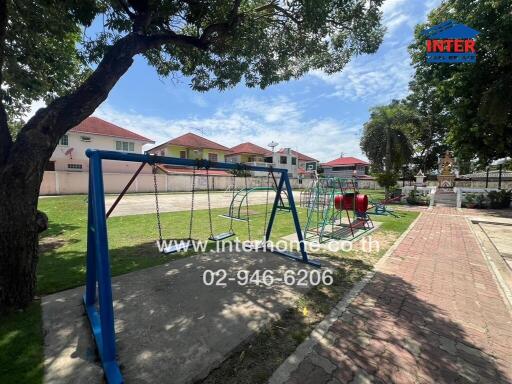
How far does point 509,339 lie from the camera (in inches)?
117

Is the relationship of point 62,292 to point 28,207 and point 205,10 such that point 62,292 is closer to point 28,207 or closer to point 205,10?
point 28,207

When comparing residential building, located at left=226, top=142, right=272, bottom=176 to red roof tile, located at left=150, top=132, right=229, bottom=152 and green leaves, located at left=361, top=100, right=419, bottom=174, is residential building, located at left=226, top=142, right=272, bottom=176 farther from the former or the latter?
green leaves, located at left=361, top=100, right=419, bottom=174

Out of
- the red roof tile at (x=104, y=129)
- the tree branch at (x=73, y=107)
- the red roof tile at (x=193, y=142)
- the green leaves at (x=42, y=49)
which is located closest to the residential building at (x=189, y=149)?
the red roof tile at (x=193, y=142)

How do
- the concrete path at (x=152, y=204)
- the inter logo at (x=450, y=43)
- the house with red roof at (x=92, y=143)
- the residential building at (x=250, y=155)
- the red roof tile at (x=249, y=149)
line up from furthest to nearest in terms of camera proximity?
the red roof tile at (x=249, y=149), the residential building at (x=250, y=155), the house with red roof at (x=92, y=143), the inter logo at (x=450, y=43), the concrete path at (x=152, y=204)

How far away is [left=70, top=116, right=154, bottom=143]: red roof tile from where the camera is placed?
82.0 ft

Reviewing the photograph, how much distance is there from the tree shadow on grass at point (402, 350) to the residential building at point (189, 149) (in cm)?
2918

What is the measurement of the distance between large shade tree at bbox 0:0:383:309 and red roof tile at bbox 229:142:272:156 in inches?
→ 1293

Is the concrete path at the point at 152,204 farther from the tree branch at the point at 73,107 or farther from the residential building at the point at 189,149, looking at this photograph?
the residential building at the point at 189,149

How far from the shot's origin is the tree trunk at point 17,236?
114 inches

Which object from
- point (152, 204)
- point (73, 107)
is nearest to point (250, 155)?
point (152, 204)

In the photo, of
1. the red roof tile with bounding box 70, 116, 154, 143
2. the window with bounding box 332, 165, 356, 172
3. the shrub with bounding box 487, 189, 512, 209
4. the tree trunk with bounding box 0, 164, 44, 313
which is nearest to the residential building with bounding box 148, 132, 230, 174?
the red roof tile with bounding box 70, 116, 154, 143

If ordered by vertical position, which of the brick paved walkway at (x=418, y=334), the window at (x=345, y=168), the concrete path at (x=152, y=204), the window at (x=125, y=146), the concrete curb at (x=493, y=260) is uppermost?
the window at (x=125, y=146)

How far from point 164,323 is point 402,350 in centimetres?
264

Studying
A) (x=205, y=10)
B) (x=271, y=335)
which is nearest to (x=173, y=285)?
(x=271, y=335)
